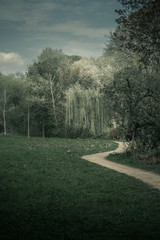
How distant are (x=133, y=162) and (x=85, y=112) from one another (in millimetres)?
14335

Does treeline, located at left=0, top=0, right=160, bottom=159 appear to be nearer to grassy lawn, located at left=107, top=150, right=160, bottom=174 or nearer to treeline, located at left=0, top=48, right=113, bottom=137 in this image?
treeline, located at left=0, top=48, right=113, bottom=137

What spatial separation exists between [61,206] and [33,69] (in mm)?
28169

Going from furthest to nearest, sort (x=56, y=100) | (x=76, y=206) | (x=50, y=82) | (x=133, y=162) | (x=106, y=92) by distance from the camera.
Result: (x=56, y=100)
(x=50, y=82)
(x=106, y=92)
(x=133, y=162)
(x=76, y=206)

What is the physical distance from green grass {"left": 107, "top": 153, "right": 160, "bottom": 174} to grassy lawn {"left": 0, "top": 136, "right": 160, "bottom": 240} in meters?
1.57

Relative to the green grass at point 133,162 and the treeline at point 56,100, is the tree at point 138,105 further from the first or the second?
the treeline at point 56,100

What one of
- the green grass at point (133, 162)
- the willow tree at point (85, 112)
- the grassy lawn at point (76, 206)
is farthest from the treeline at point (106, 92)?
the grassy lawn at point (76, 206)

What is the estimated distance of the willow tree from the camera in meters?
24.7

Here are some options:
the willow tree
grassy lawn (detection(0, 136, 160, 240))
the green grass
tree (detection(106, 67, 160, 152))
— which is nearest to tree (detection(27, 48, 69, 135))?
the willow tree

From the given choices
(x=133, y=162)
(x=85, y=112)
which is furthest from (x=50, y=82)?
(x=133, y=162)

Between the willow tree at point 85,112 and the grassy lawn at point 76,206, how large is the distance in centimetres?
1589

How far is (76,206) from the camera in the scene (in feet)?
17.7

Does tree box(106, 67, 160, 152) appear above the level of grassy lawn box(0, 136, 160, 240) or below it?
above

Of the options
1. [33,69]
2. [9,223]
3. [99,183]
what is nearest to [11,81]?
[33,69]

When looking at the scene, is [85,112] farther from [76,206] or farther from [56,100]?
[76,206]
